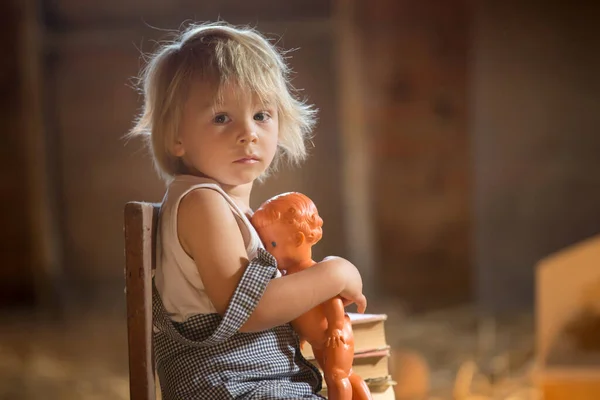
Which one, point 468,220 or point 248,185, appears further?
point 468,220

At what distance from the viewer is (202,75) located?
2.76 ft

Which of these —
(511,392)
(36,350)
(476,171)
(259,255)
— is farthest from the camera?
(476,171)

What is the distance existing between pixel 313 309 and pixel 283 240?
0.08 metres

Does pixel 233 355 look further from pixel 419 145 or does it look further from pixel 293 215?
pixel 419 145

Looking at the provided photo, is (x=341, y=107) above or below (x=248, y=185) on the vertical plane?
above

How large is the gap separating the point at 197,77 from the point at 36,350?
6.26 ft

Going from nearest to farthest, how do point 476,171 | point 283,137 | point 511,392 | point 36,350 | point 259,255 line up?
1. point 259,255
2. point 283,137
3. point 511,392
4. point 36,350
5. point 476,171

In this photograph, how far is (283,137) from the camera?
0.94m

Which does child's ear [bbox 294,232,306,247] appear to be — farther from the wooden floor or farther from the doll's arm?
the wooden floor

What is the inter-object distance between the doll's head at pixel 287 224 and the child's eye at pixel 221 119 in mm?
101

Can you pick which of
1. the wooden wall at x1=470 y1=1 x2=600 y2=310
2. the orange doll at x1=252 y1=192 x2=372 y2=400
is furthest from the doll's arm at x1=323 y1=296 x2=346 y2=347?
the wooden wall at x1=470 y1=1 x2=600 y2=310

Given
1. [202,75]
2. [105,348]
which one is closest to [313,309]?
[202,75]

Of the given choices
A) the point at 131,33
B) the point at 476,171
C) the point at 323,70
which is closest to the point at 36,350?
the point at 131,33

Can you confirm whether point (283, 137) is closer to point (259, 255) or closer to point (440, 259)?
point (259, 255)
